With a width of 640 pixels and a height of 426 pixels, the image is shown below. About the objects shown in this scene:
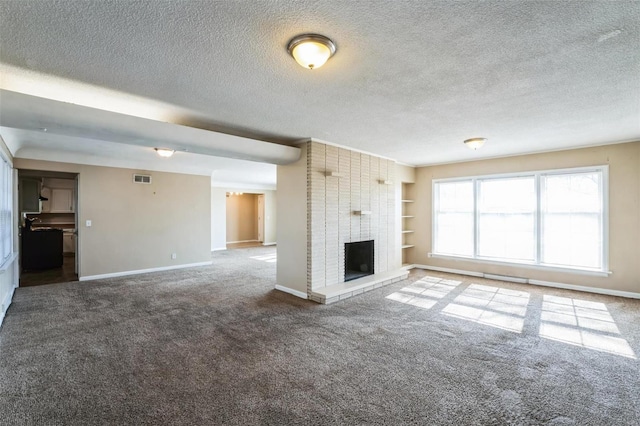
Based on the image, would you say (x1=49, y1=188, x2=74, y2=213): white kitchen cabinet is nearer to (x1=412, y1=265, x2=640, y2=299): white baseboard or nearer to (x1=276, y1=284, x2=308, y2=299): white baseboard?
(x1=276, y1=284, x2=308, y2=299): white baseboard

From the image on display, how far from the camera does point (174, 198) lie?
7293 millimetres

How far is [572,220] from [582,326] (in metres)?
2.56

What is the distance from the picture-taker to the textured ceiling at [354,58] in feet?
5.65

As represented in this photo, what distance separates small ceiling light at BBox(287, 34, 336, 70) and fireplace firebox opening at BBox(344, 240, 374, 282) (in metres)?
3.80

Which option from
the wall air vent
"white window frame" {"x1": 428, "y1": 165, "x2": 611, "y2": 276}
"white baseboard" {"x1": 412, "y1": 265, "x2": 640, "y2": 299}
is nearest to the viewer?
"white baseboard" {"x1": 412, "y1": 265, "x2": 640, "y2": 299}

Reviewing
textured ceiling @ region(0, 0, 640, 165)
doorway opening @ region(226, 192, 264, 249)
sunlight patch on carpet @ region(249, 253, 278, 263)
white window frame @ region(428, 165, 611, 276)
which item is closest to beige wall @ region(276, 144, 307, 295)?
textured ceiling @ region(0, 0, 640, 165)

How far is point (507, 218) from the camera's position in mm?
6129

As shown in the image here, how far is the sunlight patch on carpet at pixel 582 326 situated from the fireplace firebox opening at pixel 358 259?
2890mm

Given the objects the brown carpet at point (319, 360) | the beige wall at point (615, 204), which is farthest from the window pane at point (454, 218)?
the brown carpet at point (319, 360)

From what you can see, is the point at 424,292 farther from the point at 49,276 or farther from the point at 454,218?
the point at 49,276

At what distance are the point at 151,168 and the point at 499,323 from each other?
295 inches

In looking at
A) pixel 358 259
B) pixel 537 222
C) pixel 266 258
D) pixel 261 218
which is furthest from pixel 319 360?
pixel 261 218

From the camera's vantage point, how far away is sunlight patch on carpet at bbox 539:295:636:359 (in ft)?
10.3

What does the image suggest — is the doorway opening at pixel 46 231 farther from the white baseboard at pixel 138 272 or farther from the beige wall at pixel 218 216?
the beige wall at pixel 218 216
